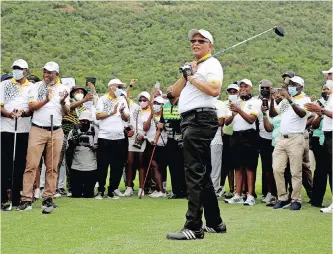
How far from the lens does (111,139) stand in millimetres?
15570

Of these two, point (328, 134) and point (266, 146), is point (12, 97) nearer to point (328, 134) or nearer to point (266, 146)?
point (266, 146)

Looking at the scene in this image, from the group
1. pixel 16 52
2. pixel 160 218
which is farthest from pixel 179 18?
pixel 160 218

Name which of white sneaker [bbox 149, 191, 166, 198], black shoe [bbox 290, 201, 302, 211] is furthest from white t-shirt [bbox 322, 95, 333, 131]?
white sneaker [bbox 149, 191, 166, 198]

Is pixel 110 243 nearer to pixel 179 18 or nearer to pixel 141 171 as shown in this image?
pixel 141 171

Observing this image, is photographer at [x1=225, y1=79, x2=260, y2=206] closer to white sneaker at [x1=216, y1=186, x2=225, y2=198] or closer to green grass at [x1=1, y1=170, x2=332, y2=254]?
green grass at [x1=1, y1=170, x2=332, y2=254]

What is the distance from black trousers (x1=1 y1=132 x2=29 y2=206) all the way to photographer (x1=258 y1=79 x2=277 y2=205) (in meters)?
4.78

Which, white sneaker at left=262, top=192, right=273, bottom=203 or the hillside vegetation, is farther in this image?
the hillside vegetation

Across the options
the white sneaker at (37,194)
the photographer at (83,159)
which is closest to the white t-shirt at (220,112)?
the photographer at (83,159)

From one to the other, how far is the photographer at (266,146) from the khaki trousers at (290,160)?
77 centimetres

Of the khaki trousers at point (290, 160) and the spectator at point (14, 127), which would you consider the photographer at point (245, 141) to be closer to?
the khaki trousers at point (290, 160)

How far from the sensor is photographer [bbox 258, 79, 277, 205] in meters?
15.0

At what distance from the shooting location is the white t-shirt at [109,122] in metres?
15.5

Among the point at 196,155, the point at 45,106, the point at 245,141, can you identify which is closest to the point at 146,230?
the point at 196,155

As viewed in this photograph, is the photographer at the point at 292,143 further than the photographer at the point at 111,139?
No
